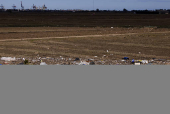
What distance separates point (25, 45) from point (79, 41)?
3.48m

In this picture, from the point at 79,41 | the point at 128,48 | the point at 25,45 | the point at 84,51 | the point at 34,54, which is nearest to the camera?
the point at 34,54

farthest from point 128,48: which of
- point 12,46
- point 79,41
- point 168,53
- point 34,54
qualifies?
point 12,46

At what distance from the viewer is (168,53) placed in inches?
514

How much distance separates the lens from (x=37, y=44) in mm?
15547

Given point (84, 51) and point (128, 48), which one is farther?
point (128, 48)

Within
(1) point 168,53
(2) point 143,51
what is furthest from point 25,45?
(1) point 168,53

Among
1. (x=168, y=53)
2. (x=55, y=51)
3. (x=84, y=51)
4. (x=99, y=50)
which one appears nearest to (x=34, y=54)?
(x=55, y=51)

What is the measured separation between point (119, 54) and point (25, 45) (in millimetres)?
5757

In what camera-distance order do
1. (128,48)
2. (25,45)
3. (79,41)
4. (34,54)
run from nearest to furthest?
1. (34,54)
2. (128,48)
3. (25,45)
4. (79,41)

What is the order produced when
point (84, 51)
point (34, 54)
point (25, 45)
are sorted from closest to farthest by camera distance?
point (34, 54) → point (84, 51) → point (25, 45)

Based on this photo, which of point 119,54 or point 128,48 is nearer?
point 119,54

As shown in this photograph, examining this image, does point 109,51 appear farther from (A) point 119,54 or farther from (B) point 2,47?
(B) point 2,47

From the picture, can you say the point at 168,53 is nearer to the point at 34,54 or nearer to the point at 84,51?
the point at 84,51

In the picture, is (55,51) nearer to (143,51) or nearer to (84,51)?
(84,51)
